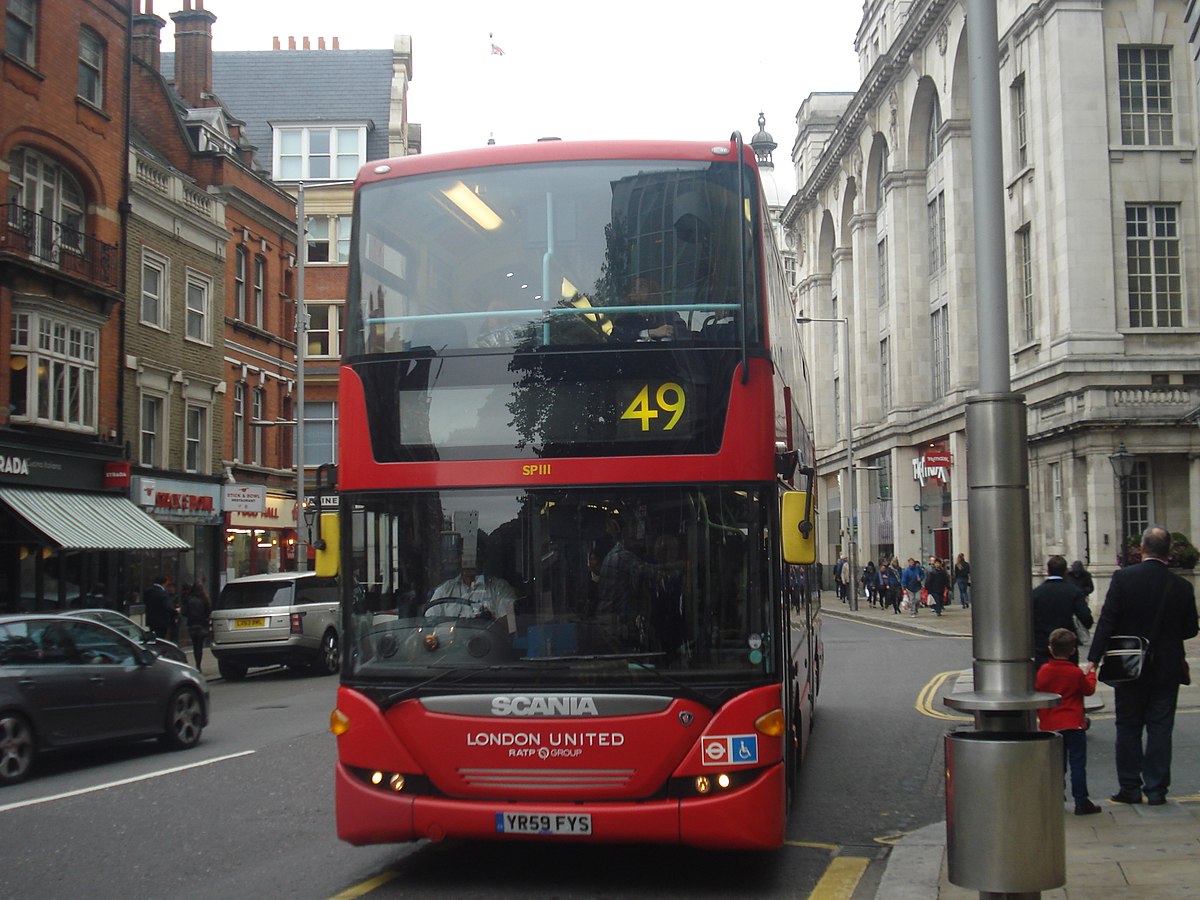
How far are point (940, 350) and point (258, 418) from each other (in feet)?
82.6

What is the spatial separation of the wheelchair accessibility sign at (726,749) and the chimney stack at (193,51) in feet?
127

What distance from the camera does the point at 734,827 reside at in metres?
6.95

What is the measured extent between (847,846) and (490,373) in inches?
150

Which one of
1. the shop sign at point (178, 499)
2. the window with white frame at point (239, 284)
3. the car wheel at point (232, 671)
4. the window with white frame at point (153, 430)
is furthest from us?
the window with white frame at point (239, 284)

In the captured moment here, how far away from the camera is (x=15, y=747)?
1162 centimetres

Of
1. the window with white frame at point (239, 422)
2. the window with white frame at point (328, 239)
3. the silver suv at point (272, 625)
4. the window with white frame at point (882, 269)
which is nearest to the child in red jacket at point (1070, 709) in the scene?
the silver suv at point (272, 625)

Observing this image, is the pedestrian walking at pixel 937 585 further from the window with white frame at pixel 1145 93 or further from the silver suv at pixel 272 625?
the silver suv at pixel 272 625

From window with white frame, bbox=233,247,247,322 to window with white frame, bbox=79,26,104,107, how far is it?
858cm

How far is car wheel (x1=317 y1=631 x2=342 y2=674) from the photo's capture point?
76.5 ft

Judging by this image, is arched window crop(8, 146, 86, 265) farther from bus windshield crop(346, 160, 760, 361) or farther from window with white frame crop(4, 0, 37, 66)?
bus windshield crop(346, 160, 760, 361)

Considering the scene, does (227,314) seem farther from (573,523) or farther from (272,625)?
(573,523)

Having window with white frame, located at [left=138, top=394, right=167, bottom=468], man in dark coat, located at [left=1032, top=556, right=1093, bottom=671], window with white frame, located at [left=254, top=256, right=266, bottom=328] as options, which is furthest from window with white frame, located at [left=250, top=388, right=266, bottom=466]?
man in dark coat, located at [left=1032, top=556, right=1093, bottom=671]

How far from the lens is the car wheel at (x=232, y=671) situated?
23.3 m

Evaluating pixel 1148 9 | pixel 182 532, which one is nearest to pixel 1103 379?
pixel 1148 9
